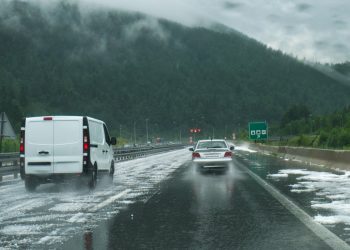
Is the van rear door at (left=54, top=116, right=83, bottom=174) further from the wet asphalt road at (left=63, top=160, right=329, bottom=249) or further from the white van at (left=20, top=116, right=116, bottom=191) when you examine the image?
the wet asphalt road at (left=63, top=160, right=329, bottom=249)

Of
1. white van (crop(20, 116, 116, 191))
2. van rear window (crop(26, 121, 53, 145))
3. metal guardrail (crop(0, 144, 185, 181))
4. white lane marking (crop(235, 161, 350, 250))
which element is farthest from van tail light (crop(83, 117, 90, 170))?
white lane marking (crop(235, 161, 350, 250))

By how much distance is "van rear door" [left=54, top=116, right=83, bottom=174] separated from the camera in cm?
1564

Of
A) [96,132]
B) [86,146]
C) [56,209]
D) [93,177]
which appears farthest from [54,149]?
[56,209]

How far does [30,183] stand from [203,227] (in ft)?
27.1

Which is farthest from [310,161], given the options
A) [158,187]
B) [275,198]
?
[275,198]

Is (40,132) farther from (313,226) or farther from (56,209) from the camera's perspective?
(313,226)

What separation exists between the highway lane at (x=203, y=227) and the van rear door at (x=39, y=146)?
3728mm

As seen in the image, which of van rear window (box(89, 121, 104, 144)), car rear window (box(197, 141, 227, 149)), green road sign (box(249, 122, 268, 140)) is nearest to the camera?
van rear window (box(89, 121, 104, 144))

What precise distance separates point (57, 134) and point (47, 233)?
7513 mm

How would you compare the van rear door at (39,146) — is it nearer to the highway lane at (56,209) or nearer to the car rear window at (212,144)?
the highway lane at (56,209)

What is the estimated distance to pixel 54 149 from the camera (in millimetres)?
15719

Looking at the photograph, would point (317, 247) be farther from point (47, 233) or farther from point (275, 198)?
point (275, 198)

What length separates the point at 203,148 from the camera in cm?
2497

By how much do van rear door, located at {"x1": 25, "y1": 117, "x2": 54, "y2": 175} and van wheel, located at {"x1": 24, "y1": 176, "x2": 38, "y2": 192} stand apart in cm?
19
